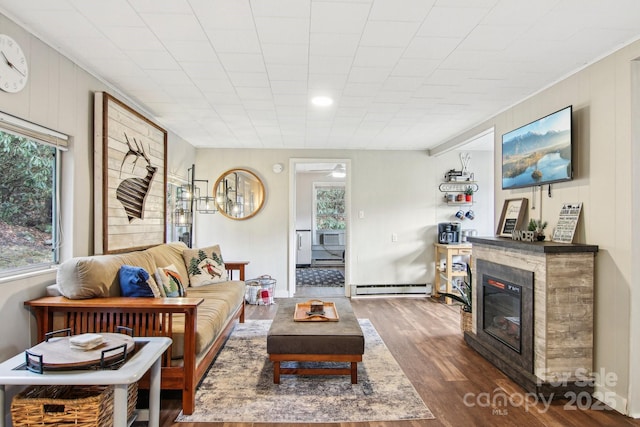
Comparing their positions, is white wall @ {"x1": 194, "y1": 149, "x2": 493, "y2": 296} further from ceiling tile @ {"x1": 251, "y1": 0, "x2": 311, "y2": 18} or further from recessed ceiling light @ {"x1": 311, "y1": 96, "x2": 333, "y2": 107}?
ceiling tile @ {"x1": 251, "y1": 0, "x2": 311, "y2": 18}

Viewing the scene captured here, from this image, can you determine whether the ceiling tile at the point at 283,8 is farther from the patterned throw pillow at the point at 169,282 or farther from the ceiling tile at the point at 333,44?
the patterned throw pillow at the point at 169,282

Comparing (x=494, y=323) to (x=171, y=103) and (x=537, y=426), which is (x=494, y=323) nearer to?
(x=537, y=426)

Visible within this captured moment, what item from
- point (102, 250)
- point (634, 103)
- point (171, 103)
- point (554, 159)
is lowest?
point (102, 250)

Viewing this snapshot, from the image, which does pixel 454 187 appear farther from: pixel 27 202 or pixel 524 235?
pixel 27 202

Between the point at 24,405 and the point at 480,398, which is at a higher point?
the point at 24,405

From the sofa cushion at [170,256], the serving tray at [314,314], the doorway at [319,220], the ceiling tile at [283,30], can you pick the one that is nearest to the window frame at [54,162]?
the sofa cushion at [170,256]

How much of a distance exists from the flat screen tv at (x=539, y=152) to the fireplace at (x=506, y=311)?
0.80 m

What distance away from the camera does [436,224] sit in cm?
569

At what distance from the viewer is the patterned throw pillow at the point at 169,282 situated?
291 centimetres

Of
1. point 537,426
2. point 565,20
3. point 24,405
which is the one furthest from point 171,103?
point 537,426

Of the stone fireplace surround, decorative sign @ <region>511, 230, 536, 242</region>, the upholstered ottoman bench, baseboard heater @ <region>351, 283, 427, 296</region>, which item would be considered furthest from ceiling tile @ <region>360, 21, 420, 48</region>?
baseboard heater @ <region>351, 283, 427, 296</region>

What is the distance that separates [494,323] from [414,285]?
2504 millimetres

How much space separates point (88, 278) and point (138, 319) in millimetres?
421

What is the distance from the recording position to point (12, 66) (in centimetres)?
198
